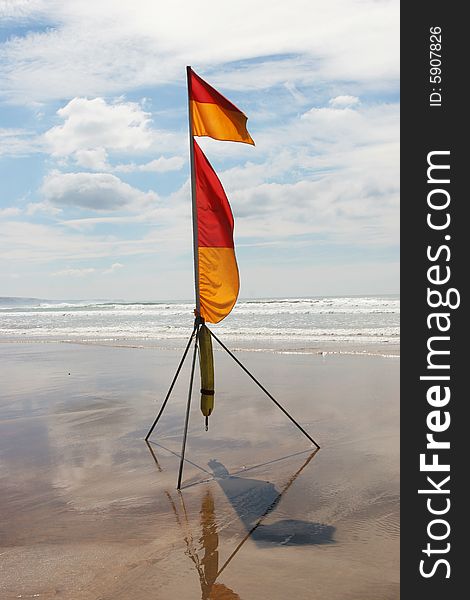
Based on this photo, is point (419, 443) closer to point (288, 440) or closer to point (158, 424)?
point (288, 440)

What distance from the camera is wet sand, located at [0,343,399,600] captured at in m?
3.79

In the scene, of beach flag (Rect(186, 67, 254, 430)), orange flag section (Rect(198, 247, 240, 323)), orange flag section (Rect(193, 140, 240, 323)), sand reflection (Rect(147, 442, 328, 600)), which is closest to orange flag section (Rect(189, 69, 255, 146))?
beach flag (Rect(186, 67, 254, 430))

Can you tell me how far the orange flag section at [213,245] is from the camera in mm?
5703

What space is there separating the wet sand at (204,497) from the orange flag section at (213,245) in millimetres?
1600

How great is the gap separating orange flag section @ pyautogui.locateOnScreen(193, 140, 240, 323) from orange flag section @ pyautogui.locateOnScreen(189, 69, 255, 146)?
0.68ft

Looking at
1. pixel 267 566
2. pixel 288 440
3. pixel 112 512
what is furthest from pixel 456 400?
pixel 288 440

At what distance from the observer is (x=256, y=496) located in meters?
5.21

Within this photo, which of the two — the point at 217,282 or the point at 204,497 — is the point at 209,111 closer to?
the point at 217,282

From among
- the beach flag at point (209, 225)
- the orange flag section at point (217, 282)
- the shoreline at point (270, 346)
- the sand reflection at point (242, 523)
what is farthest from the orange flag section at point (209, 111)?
the shoreline at point (270, 346)

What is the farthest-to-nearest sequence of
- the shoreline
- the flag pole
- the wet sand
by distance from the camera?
1. the shoreline
2. the flag pole
3. the wet sand

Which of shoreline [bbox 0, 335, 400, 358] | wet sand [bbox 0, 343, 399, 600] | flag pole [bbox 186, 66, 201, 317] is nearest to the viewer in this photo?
wet sand [bbox 0, 343, 399, 600]

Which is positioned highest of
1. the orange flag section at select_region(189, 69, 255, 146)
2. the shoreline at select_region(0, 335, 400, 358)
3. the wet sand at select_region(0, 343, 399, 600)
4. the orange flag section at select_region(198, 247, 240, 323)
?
the orange flag section at select_region(189, 69, 255, 146)

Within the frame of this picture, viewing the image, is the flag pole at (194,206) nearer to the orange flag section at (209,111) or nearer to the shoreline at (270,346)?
the orange flag section at (209,111)

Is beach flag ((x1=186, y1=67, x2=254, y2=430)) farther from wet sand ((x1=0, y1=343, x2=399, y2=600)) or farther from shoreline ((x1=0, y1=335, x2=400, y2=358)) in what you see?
shoreline ((x1=0, y1=335, x2=400, y2=358))
